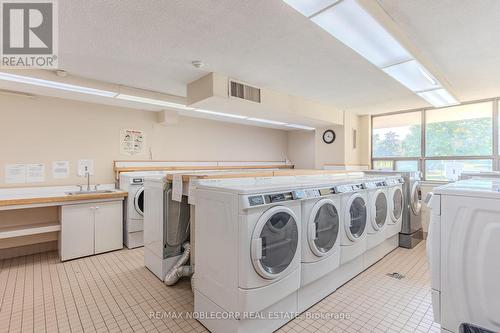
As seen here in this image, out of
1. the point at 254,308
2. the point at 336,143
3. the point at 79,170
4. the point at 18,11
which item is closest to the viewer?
the point at 254,308

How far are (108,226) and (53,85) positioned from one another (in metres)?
2.05

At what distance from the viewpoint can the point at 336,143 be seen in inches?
213

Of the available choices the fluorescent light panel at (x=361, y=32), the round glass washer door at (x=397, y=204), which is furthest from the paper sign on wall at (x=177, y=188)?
the round glass washer door at (x=397, y=204)

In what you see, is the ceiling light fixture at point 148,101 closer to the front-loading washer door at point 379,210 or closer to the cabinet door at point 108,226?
the cabinet door at point 108,226

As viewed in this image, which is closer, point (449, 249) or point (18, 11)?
point (449, 249)

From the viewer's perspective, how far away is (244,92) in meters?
3.30

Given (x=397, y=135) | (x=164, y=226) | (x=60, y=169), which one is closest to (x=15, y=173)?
(x=60, y=169)

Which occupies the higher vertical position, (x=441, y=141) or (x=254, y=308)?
(x=441, y=141)

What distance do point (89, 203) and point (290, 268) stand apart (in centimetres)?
303

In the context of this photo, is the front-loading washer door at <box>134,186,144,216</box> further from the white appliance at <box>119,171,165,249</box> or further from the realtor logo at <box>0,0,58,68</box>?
the realtor logo at <box>0,0,58,68</box>

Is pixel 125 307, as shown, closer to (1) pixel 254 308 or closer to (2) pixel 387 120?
(1) pixel 254 308

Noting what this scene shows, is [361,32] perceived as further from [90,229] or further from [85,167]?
[85,167]

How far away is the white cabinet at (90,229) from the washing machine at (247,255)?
2243 millimetres

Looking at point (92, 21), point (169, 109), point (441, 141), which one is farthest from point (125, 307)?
point (441, 141)
